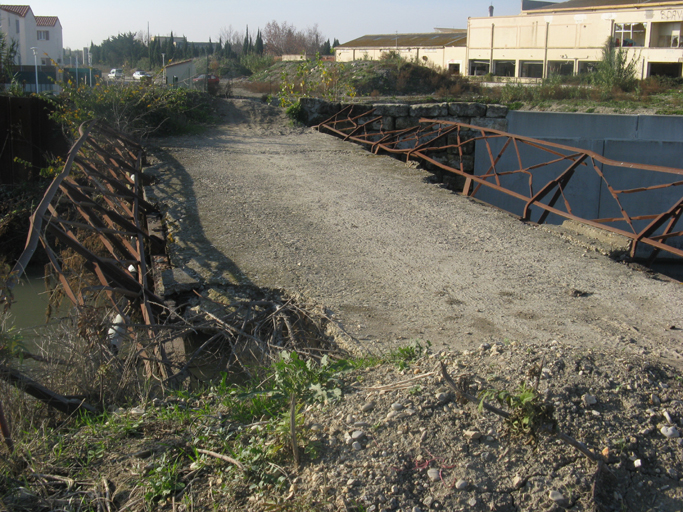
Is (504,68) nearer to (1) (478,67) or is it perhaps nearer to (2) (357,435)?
(1) (478,67)

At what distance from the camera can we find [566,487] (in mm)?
2062

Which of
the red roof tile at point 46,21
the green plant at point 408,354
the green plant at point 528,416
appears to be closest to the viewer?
the green plant at point 528,416

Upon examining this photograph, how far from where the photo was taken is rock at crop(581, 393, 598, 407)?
2.44 m

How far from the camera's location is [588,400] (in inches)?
96.3

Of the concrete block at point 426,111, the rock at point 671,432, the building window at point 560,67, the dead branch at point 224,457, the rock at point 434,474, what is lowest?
the dead branch at point 224,457

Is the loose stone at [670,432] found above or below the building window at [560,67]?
below

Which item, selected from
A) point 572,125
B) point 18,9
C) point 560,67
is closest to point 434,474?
point 572,125

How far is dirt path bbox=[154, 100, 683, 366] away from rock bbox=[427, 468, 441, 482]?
1.32m

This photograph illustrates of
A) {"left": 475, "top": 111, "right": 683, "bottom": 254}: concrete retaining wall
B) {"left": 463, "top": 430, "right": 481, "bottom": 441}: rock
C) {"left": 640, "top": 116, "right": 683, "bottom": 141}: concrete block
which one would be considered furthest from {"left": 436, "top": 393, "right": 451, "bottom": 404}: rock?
{"left": 640, "top": 116, "right": 683, "bottom": 141}: concrete block

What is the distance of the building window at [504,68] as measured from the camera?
3494 centimetres

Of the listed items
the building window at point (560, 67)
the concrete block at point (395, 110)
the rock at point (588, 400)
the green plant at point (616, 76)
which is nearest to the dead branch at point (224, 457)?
the rock at point (588, 400)

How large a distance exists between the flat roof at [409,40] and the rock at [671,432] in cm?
3982

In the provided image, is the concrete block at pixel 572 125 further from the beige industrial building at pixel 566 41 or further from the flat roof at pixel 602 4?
the flat roof at pixel 602 4

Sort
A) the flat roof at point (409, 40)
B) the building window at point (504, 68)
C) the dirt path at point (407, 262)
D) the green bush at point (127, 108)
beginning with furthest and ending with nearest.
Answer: the flat roof at point (409, 40) → the building window at point (504, 68) → the green bush at point (127, 108) → the dirt path at point (407, 262)
